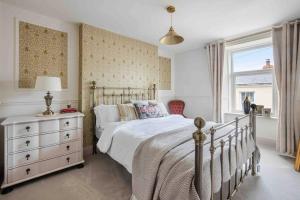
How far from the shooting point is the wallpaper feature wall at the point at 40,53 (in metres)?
2.34

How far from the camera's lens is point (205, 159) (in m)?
1.23

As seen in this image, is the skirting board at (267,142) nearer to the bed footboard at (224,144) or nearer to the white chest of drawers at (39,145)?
the bed footboard at (224,144)

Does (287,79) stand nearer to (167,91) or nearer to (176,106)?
(176,106)

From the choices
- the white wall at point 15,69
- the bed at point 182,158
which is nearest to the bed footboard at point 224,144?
the bed at point 182,158

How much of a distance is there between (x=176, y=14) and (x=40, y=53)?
2.26m

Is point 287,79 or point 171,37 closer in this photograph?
point 171,37

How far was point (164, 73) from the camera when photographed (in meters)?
4.63

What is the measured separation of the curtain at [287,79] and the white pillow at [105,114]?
300cm

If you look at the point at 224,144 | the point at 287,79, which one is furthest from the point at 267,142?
the point at 224,144

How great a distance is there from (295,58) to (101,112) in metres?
3.48

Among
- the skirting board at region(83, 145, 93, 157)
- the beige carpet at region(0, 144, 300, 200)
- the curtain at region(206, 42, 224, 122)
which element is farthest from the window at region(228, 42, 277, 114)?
the skirting board at region(83, 145, 93, 157)

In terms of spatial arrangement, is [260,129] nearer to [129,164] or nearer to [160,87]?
[160,87]

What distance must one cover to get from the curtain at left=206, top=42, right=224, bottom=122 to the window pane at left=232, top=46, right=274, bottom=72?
0.44 m

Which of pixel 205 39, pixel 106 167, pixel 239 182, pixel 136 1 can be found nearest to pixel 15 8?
pixel 136 1
